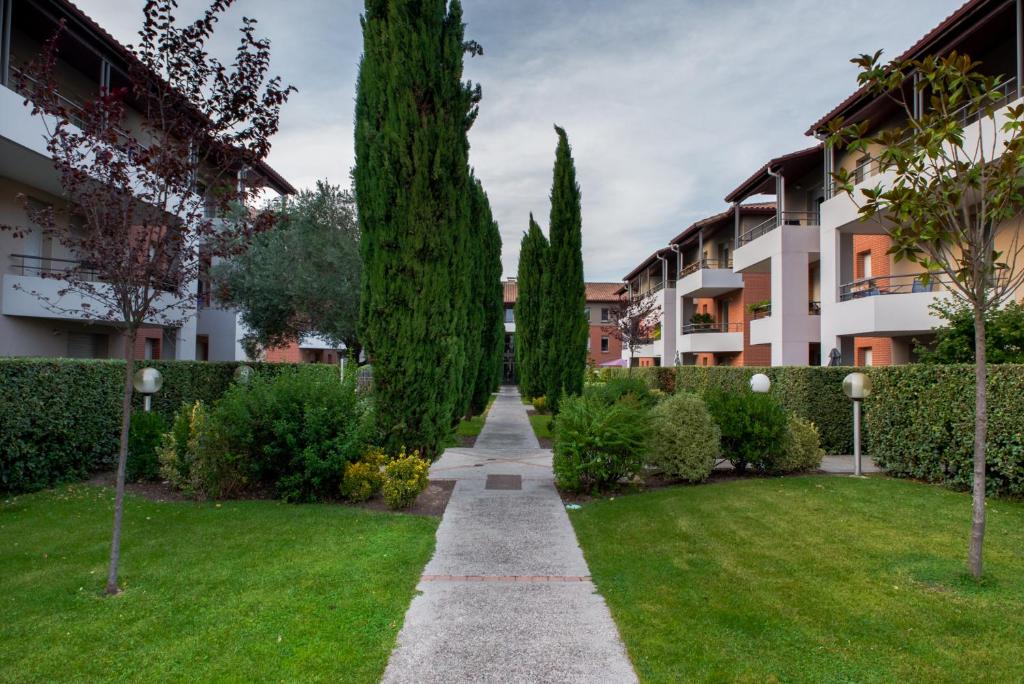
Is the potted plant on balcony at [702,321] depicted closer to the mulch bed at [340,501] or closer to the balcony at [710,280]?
the balcony at [710,280]

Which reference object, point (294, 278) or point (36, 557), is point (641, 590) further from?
point (294, 278)

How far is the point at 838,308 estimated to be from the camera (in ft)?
50.3

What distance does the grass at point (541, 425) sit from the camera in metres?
15.0

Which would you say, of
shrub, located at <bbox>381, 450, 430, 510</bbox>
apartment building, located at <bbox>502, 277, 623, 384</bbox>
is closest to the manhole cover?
shrub, located at <bbox>381, 450, 430, 510</bbox>

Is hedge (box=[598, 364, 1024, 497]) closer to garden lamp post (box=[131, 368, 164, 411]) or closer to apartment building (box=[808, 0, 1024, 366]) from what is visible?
apartment building (box=[808, 0, 1024, 366])

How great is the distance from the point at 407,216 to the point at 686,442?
5.18m

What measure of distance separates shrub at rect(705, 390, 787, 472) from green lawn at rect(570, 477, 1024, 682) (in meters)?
1.39

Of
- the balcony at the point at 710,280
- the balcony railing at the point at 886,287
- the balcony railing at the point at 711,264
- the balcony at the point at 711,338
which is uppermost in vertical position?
the balcony railing at the point at 711,264

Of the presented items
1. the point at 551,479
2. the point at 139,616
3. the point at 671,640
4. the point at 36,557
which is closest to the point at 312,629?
the point at 139,616

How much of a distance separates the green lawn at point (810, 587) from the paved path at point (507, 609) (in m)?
0.20

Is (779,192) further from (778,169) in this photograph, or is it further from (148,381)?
(148,381)

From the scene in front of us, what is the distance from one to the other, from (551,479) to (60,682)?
6.98 meters

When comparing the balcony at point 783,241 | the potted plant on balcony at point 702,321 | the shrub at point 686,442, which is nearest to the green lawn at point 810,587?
the shrub at point 686,442

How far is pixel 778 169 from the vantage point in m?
19.0
